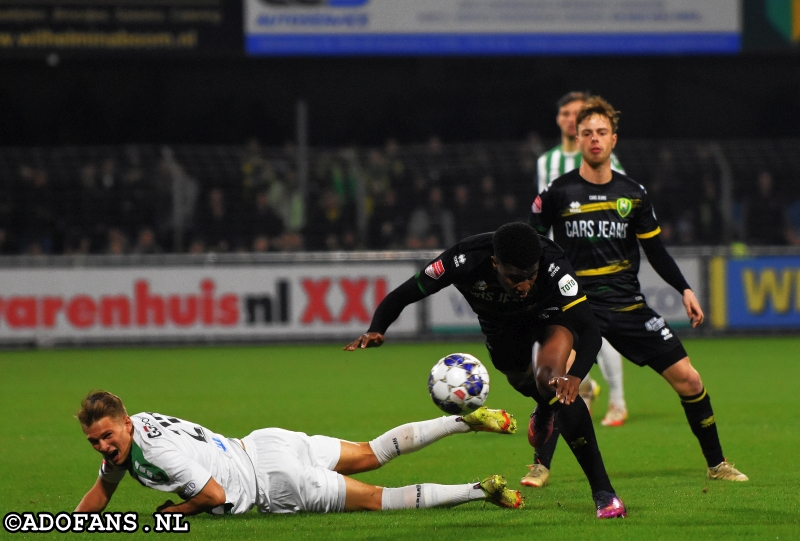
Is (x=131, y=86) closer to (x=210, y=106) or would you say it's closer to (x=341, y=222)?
(x=210, y=106)

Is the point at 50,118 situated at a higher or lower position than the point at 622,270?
higher

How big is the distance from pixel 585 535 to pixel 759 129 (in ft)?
68.8

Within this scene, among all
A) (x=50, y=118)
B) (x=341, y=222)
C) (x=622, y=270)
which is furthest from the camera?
(x=50, y=118)

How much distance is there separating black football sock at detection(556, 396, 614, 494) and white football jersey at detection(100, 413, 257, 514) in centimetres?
152

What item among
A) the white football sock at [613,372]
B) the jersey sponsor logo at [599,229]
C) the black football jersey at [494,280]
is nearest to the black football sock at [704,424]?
the jersey sponsor logo at [599,229]

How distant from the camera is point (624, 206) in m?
6.82

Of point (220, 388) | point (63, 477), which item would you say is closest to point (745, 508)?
point (63, 477)

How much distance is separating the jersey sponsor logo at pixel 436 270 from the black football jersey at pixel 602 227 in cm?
131

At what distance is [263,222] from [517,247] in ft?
42.9

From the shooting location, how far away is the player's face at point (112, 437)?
5.19m

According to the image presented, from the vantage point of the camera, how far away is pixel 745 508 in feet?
18.5

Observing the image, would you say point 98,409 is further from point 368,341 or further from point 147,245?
point 147,245

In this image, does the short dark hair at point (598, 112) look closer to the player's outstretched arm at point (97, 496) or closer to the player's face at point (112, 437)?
the player's face at point (112, 437)

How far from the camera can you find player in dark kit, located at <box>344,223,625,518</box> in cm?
531
